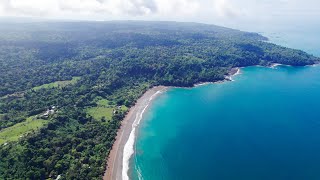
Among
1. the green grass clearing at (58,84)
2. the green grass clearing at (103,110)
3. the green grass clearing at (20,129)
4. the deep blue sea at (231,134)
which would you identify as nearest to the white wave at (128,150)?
the deep blue sea at (231,134)

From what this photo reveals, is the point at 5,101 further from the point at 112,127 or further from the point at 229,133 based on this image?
the point at 229,133

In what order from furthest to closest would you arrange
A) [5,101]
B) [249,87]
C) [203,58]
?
[203,58]
[249,87]
[5,101]

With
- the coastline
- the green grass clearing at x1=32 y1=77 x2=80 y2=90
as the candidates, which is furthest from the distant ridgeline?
the coastline

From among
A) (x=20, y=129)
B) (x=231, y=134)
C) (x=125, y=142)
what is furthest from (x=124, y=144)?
(x=231, y=134)


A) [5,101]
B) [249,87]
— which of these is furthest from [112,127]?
[249,87]

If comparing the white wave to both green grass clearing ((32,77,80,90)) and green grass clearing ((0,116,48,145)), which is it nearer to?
green grass clearing ((0,116,48,145))

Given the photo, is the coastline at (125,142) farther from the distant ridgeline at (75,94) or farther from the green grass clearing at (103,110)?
the green grass clearing at (103,110)

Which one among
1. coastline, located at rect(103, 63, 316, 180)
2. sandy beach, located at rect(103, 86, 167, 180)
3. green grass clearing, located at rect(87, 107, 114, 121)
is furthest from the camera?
green grass clearing, located at rect(87, 107, 114, 121)
